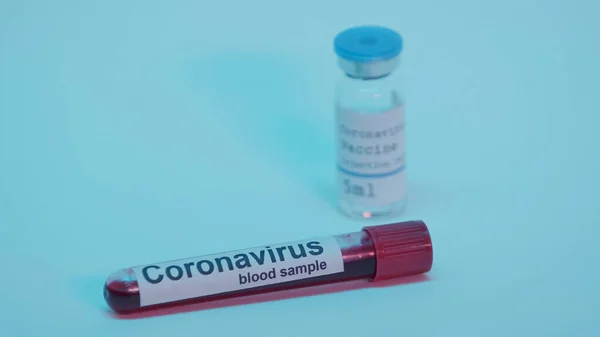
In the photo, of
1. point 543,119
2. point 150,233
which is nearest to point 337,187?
point 150,233

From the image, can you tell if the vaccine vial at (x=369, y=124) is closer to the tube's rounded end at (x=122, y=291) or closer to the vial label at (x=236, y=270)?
the vial label at (x=236, y=270)

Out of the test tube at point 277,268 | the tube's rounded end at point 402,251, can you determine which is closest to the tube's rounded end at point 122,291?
the test tube at point 277,268

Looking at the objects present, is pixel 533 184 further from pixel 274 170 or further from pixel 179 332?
pixel 179 332

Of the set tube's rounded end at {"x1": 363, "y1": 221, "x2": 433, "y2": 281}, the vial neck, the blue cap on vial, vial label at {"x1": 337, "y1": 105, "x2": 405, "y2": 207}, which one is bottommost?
tube's rounded end at {"x1": 363, "y1": 221, "x2": 433, "y2": 281}

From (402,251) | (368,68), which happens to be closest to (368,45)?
(368,68)

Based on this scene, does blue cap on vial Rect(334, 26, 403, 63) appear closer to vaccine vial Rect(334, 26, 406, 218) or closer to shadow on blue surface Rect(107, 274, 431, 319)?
vaccine vial Rect(334, 26, 406, 218)

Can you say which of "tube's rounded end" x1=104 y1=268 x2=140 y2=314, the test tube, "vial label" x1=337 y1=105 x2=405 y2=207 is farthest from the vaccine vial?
"tube's rounded end" x1=104 y1=268 x2=140 y2=314
